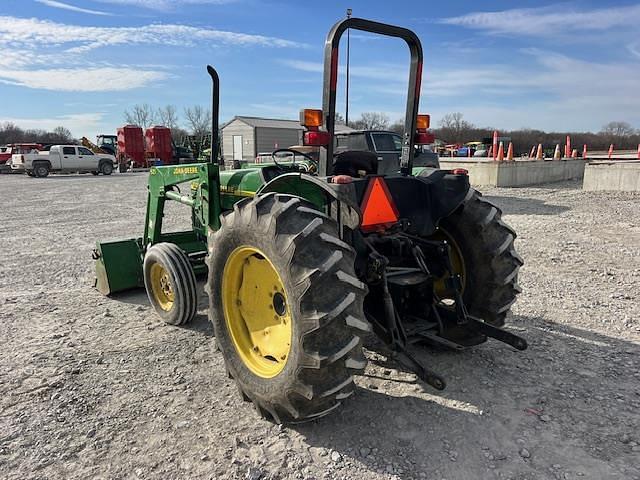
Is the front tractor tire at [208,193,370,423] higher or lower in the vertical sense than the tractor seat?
lower

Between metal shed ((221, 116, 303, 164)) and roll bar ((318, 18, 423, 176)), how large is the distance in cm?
3580

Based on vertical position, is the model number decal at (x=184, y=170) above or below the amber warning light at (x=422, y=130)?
below

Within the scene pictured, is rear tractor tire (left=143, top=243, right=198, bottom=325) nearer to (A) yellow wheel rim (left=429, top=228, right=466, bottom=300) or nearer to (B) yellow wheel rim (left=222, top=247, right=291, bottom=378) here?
(B) yellow wheel rim (left=222, top=247, right=291, bottom=378)

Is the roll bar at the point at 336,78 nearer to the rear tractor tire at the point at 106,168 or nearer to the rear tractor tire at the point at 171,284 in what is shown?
the rear tractor tire at the point at 171,284

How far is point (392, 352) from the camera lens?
3.27 meters

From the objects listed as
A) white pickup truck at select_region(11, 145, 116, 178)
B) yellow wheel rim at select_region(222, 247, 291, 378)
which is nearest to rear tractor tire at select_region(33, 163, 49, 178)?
white pickup truck at select_region(11, 145, 116, 178)

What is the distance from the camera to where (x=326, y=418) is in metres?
3.14

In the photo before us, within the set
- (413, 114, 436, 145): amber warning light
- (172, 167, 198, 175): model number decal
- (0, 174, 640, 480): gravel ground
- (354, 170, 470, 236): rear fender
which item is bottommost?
(0, 174, 640, 480): gravel ground

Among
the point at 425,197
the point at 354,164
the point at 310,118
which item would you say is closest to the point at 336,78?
the point at 310,118

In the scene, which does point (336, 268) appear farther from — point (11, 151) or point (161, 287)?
point (11, 151)

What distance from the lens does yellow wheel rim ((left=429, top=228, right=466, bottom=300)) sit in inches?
159

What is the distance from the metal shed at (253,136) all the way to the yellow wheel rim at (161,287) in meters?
34.7

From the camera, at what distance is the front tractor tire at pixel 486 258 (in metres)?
3.84

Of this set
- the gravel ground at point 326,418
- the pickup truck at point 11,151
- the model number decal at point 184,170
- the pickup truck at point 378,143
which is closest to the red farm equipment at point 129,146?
the pickup truck at point 11,151
